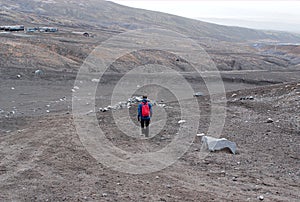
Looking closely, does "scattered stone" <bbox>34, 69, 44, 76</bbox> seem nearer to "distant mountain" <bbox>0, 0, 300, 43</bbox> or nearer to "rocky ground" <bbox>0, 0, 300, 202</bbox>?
"rocky ground" <bbox>0, 0, 300, 202</bbox>

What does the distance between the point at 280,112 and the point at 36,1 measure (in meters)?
148

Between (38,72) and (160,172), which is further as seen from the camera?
(38,72)

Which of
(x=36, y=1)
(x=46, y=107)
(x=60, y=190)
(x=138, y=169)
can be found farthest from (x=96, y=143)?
(x=36, y=1)

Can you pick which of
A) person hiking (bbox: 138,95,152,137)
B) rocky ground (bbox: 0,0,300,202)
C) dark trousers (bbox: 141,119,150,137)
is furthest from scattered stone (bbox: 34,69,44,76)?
person hiking (bbox: 138,95,152,137)

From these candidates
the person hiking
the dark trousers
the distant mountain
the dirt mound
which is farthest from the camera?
the distant mountain

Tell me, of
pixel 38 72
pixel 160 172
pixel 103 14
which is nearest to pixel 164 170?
pixel 160 172

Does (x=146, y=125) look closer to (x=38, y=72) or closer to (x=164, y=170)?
(x=164, y=170)

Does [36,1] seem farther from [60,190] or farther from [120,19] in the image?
[60,190]

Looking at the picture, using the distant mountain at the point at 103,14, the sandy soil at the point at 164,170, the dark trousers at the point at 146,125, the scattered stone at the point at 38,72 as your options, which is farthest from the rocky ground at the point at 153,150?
the distant mountain at the point at 103,14

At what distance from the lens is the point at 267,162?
8984mm

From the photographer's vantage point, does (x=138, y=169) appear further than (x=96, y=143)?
No

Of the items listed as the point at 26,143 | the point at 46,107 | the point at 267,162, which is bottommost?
the point at 46,107

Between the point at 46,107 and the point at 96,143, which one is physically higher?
the point at 96,143

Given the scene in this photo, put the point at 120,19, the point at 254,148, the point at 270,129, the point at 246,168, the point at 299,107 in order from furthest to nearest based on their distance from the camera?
the point at 120,19 → the point at 299,107 → the point at 270,129 → the point at 254,148 → the point at 246,168
